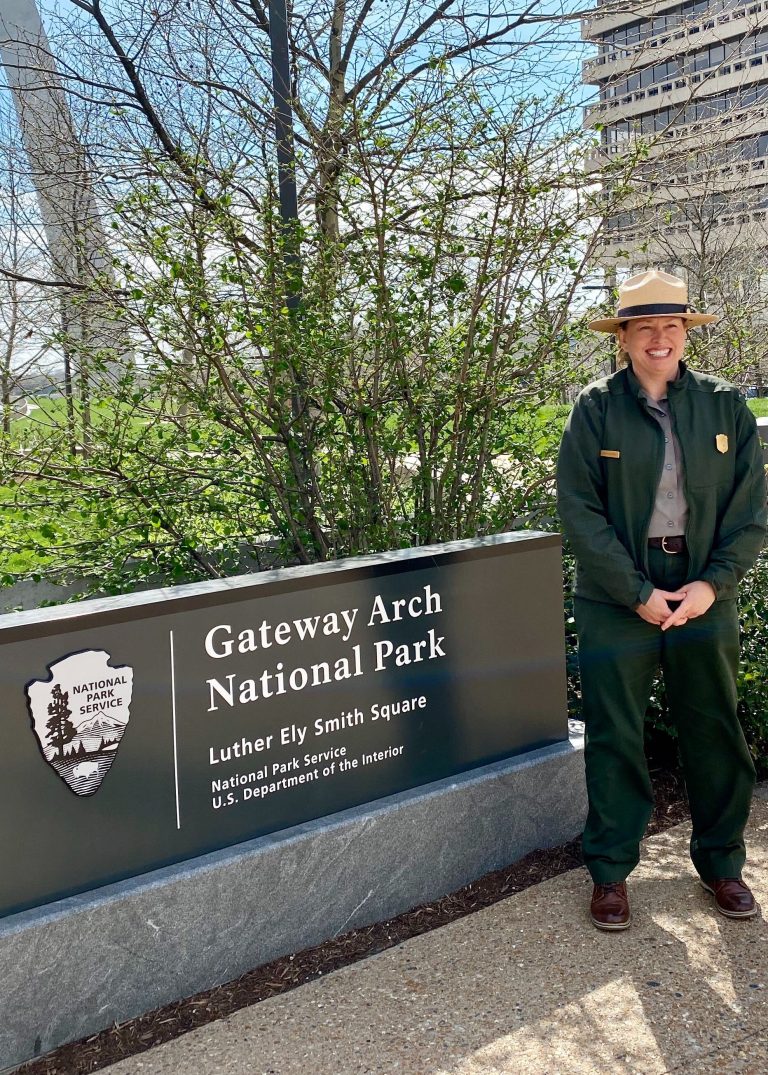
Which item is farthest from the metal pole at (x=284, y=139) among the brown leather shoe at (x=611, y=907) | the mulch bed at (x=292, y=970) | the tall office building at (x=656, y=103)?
the brown leather shoe at (x=611, y=907)

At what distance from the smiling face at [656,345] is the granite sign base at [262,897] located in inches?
57.9

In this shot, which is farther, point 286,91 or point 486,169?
point 286,91

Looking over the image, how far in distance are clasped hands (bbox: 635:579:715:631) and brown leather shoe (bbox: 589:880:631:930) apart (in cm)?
89

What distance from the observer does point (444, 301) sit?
472 cm

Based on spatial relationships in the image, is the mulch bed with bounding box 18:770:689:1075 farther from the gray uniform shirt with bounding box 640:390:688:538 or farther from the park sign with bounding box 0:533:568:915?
the gray uniform shirt with bounding box 640:390:688:538

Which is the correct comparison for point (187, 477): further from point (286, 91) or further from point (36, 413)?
point (286, 91)

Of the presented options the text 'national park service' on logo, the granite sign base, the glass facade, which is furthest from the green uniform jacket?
the glass facade

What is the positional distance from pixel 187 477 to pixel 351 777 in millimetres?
2027

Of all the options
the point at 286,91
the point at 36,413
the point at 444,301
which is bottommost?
the point at 36,413

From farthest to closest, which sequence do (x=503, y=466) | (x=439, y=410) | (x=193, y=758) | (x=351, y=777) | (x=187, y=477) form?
(x=503, y=466) < (x=187, y=477) < (x=439, y=410) < (x=351, y=777) < (x=193, y=758)

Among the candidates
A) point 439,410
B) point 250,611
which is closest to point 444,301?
point 439,410

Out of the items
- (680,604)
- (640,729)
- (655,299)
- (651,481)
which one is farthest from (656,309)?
(640,729)

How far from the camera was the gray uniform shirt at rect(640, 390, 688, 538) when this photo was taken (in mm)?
3398

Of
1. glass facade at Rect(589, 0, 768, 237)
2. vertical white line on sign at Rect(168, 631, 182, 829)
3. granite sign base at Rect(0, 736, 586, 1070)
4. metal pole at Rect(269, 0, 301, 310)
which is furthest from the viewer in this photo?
glass facade at Rect(589, 0, 768, 237)
